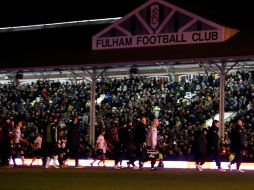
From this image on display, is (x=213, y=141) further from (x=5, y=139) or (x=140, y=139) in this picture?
(x=5, y=139)

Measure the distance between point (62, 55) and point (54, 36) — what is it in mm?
4863

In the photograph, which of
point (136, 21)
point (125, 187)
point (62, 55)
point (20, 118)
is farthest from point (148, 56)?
point (125, 187)

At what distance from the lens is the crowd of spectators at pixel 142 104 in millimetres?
31172

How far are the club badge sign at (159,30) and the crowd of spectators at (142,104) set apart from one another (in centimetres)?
338

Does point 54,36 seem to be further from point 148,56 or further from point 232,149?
point 232,149

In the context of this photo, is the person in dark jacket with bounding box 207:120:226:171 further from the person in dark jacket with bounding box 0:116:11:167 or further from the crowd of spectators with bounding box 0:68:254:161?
the person in dark jacket with bounding box 0:116:11:167

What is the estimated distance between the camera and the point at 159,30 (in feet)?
105

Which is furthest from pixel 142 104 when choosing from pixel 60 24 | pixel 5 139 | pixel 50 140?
pixel 5 139

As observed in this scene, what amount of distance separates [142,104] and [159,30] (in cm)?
500

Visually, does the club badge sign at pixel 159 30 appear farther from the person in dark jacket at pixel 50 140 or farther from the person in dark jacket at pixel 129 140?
the person in dark jacket at pixel 50 140

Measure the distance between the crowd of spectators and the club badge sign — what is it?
3.38m

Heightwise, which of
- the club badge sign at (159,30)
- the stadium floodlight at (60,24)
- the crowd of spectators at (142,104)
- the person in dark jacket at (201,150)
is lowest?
the person in dark jacket at (201,150)

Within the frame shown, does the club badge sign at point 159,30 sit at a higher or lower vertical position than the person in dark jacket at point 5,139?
higher

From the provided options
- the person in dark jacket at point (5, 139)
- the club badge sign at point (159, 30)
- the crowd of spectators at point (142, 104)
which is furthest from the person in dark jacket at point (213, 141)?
the club badge sign at point (159, 30)
